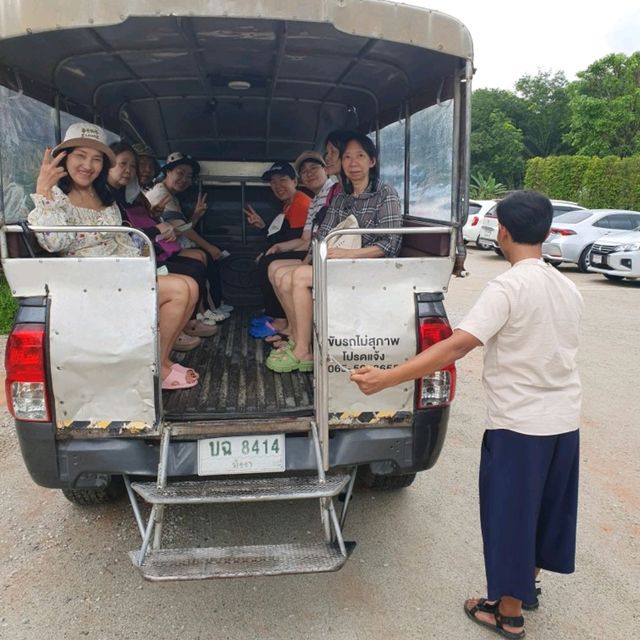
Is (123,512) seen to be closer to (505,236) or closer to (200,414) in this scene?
(200,414)

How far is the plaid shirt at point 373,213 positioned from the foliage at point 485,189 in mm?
30866

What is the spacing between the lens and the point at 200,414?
3139 mm

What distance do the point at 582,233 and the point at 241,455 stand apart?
12.6 metres

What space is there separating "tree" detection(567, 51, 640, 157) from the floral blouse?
3400cm

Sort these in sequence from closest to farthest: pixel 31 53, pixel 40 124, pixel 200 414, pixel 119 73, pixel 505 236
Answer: pixel 505 236, pixel 200 414, pixel 31 53, pixel 40 124, pixel 119 73

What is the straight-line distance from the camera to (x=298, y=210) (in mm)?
5391

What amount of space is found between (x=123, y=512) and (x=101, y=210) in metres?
1.75

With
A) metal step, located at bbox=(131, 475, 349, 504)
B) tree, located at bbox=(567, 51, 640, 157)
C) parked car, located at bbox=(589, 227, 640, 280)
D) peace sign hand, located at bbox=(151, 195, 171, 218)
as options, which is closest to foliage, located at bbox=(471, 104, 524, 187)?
tree, located at bbox=(567, 51, 640, 157)

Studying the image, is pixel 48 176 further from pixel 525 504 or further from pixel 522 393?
pixel 525 504

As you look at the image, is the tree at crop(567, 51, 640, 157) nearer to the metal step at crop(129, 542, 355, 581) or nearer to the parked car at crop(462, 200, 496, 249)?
A: the parked car at crop(462, 200, 496, 249)

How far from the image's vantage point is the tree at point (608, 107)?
32.1m

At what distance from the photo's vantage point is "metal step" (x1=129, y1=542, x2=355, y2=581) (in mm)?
2439

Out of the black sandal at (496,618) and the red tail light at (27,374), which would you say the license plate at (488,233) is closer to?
the black sandal at (496,618)

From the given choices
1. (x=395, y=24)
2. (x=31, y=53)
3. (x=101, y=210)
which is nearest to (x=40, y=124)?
(x=31, y=53)
